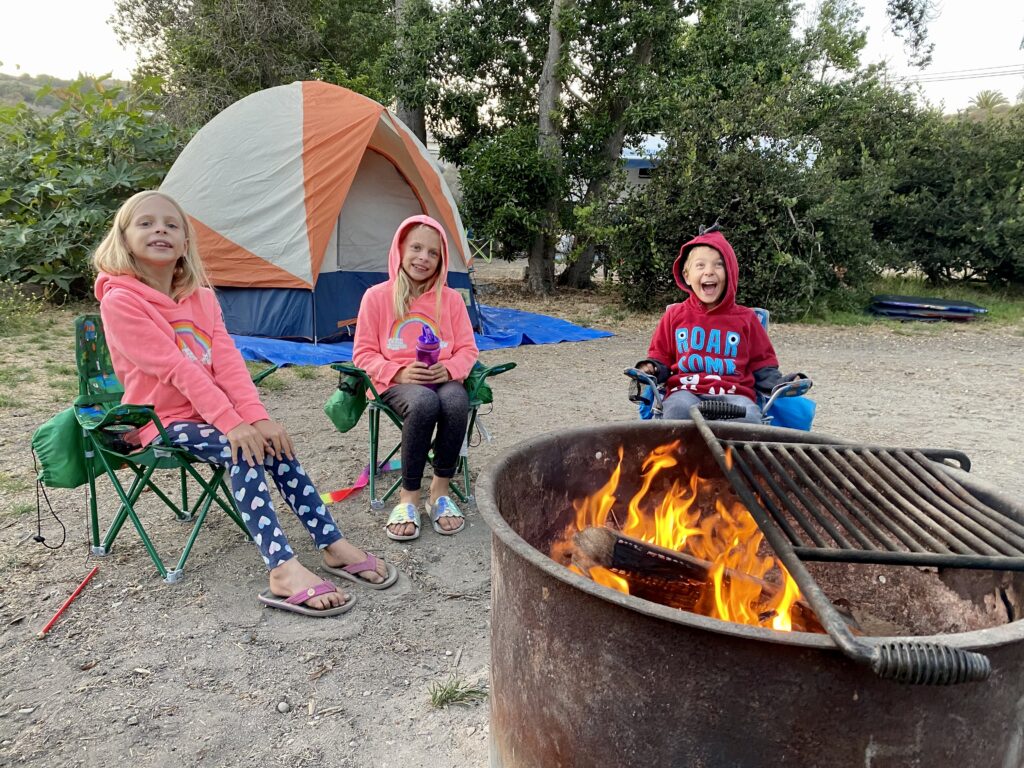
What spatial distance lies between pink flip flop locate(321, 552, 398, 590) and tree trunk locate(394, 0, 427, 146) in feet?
27.4

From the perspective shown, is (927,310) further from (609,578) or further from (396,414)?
(609,578)

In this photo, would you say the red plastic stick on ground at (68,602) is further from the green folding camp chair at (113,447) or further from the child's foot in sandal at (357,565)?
the child's foot in sandal at (357,565)

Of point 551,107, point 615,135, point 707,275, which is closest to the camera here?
point 707,275

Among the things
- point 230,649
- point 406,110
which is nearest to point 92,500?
point 230,649

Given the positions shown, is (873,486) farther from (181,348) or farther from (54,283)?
(54,283)

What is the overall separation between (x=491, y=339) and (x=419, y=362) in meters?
4.07

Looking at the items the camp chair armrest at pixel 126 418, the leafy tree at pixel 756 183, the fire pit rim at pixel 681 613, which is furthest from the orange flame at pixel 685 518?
the leafy tree at pixel 756 183

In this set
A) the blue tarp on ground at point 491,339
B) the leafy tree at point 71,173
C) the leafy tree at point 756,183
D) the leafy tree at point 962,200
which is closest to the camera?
the blue tarp on ground at point 491,339

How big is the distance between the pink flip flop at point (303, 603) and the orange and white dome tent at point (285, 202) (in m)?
4.42

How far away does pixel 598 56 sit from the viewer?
9.23 m

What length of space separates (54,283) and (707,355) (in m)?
8.27

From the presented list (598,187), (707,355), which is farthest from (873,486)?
(598,187)

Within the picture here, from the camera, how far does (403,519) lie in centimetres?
301

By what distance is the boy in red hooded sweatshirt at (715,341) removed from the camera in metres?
2.98
